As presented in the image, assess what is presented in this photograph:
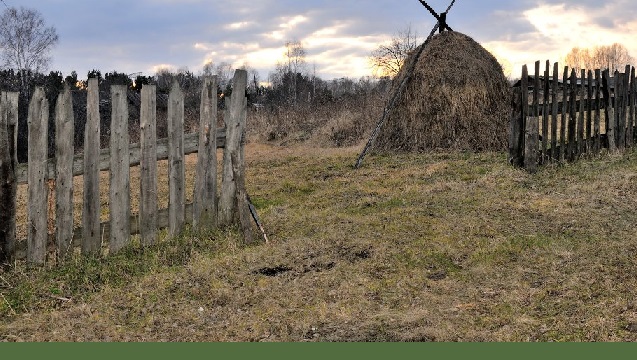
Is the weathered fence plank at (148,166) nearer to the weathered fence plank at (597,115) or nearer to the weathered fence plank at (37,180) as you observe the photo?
the weathered fence plank at (37,180)

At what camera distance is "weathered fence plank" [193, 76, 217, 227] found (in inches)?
253

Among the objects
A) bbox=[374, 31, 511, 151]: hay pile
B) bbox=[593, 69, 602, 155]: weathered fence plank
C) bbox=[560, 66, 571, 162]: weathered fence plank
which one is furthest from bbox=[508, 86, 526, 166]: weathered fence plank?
bbox=[374, 31, 511, 151]: hay pile

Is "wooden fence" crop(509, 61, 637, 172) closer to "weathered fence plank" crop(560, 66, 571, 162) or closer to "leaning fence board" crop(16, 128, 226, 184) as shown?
"weathered fence plank" crop(560, 66, 571, 162)

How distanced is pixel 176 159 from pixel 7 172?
61.9 inches

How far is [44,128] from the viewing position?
559 centimetres

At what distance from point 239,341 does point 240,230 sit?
258cm

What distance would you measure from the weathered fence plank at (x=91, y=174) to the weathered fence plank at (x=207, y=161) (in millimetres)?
1045

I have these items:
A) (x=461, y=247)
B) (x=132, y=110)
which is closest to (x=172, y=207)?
(x=461, y=247)

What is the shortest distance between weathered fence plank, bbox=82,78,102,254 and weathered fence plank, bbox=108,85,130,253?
14 centimetres

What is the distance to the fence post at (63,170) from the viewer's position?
5680mm

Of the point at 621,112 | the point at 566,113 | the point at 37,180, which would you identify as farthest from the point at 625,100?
the point at 37,180

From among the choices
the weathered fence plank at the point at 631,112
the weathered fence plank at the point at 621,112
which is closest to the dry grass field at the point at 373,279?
the weathered fence plank at the point at 621,112

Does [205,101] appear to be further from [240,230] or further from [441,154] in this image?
[441,154]

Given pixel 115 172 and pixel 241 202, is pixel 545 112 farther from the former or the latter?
pixel 115 172
